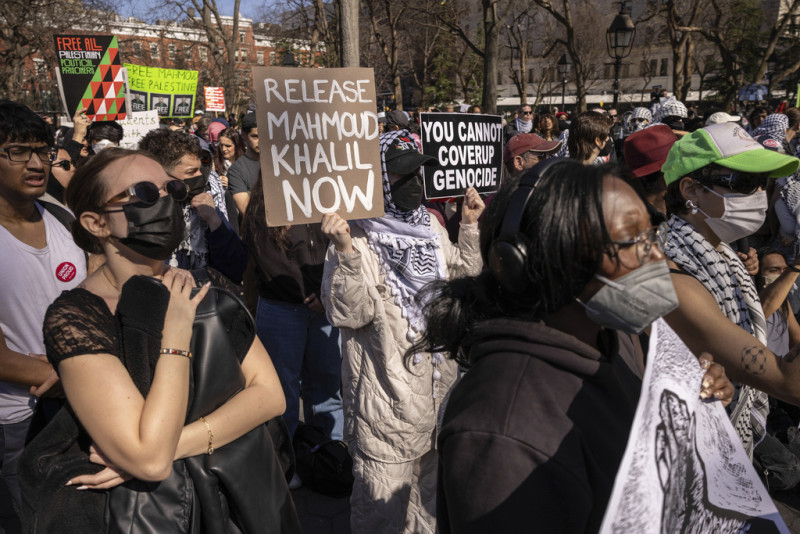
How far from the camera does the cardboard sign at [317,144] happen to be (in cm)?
268

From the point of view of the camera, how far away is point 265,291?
3.75 meters

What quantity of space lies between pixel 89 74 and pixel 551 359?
7.52 metres

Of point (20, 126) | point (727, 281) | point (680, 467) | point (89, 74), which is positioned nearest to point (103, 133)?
point (89, 74)

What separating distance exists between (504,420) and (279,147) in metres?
1.90

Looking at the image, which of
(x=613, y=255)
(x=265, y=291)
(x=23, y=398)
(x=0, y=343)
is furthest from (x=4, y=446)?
(x=613, y=255)

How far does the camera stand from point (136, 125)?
7.66 meters

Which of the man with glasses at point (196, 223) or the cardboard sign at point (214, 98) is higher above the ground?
the cardboard sign at point (214, 98)

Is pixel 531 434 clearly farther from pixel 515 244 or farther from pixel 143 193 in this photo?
pixel 143 193

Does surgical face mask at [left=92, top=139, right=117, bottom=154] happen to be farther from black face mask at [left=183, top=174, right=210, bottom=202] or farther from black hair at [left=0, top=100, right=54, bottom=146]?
black hair at [left=0, top=100, right=54, bottom=146]

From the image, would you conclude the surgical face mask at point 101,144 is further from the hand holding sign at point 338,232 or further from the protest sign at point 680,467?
the protest sign at point 680,467

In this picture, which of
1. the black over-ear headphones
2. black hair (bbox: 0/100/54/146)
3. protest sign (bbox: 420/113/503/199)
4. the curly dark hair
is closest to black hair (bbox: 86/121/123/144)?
the curly dark hair

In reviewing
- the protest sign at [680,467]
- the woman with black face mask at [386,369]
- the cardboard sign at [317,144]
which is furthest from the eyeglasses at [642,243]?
the cardboard sign at [317,144]

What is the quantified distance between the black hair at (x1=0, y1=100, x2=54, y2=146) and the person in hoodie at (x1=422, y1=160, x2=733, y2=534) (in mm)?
2214

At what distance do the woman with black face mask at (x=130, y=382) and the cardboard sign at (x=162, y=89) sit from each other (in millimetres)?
11103
